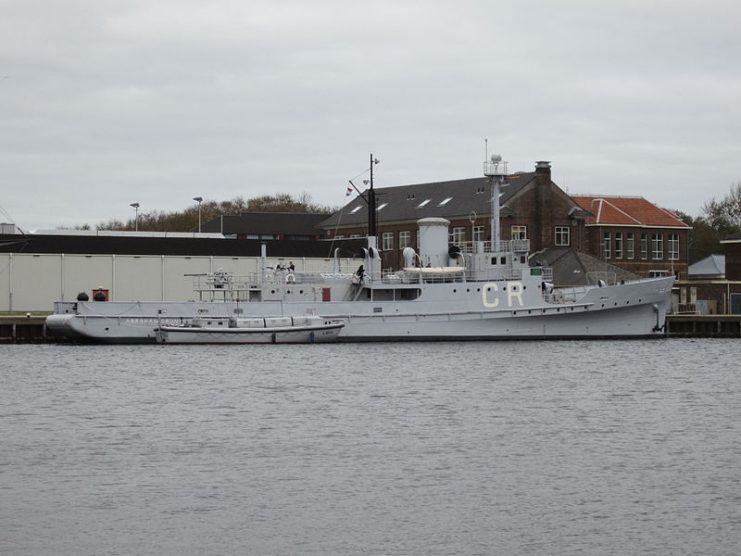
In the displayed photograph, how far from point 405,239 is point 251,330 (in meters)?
44.4

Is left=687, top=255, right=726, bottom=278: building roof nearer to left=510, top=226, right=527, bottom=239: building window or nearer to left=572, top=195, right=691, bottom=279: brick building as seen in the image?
left=572, top=195, right=691, bottom=279: brick building

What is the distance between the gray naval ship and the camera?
2527 inches

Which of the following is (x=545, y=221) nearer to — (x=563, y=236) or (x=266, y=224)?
(x=563, y=236)

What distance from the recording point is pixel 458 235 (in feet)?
330

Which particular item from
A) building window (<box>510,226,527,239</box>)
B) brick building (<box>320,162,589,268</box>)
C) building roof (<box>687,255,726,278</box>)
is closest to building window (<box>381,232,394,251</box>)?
brick building (<box>320,162,589,268</box>)

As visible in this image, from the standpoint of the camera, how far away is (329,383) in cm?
4600

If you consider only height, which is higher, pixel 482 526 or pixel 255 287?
pixel 255 287

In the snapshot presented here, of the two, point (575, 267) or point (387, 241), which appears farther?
point (387, 241)

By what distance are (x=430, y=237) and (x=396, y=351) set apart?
851 centimetres

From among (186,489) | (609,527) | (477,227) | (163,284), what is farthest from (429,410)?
(477,227)

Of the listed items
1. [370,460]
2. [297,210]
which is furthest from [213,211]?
[370,460]

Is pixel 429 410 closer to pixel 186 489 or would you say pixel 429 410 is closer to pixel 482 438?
Answer: pixel 482 438

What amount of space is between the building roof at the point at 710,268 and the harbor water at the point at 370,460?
207 feet

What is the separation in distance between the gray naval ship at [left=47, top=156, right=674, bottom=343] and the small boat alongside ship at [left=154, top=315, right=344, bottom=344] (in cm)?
45
